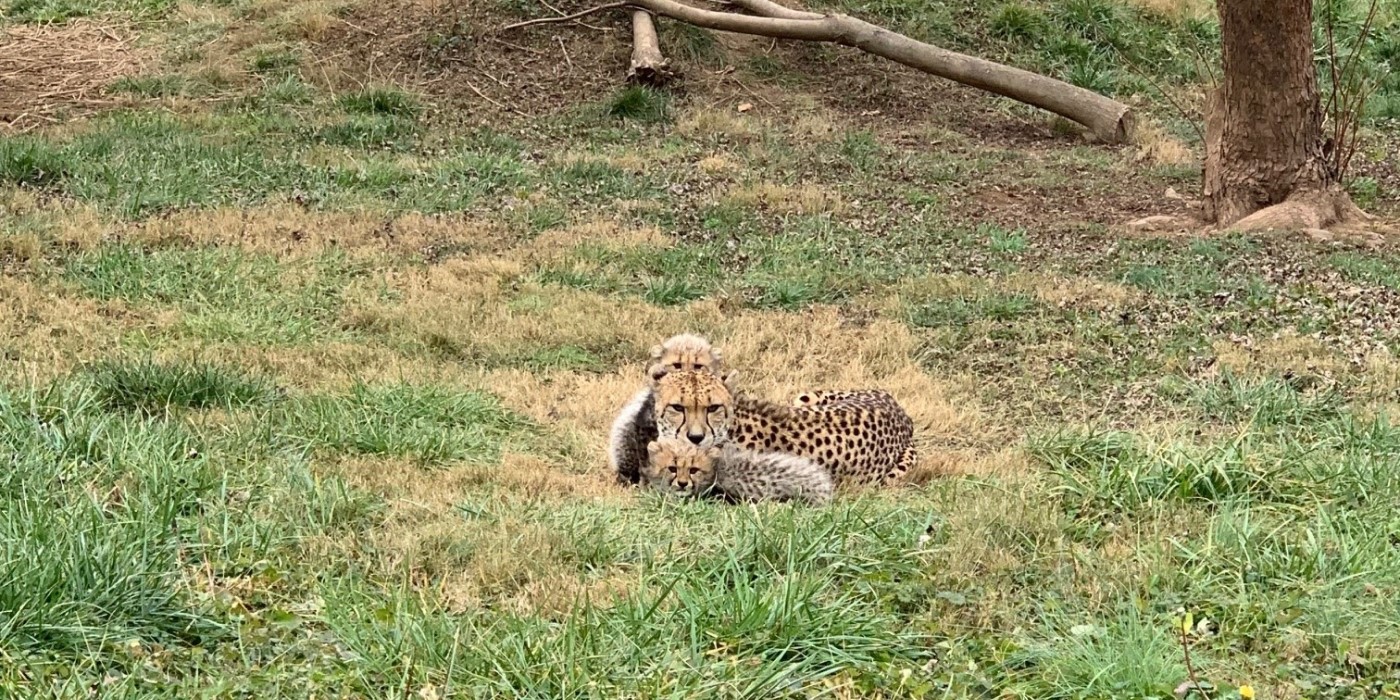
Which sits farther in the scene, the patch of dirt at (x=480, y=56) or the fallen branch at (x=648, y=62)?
the fallen branch at (x=648, y=62)

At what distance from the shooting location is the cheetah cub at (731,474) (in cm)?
574

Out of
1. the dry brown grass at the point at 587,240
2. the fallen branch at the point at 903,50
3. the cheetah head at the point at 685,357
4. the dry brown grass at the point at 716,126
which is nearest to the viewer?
the cheetah head at the point at 685,357

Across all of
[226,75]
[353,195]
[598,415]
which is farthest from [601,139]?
[598,415]

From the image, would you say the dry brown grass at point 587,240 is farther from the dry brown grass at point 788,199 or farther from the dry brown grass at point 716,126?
the dry brown grass at point 716,126

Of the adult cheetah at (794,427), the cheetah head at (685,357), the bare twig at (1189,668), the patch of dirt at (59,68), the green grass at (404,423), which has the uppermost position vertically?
the bare twig at (1189,668)

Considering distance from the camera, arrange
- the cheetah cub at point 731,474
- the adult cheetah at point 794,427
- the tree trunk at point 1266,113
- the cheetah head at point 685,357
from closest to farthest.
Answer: the cheetah cub at point 731,474 → the adult cheetah at point 794,427 → the cheetah head at point 685,357 → the tree trunk at point 1266,113

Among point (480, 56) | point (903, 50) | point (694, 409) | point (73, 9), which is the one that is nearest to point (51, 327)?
point (694, 409)

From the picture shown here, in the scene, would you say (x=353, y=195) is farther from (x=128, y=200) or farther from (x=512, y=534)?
(x=512, y=534)

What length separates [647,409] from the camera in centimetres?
611

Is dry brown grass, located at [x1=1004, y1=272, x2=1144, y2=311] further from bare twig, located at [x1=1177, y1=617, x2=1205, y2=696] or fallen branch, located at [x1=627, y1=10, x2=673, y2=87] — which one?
fallen branch, located at [x1=627, y1=10, x2=673, y2=87]

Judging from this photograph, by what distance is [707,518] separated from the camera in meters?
→ 5.23

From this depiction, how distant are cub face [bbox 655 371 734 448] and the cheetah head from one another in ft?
1.05

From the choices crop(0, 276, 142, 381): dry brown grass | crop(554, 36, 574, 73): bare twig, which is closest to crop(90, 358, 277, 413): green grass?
crop(0, 276, 142, 381): dry brown grass

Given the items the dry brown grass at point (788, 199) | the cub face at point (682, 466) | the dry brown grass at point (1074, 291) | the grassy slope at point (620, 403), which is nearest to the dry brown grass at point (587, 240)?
the grassy slope at point (620, 403)
